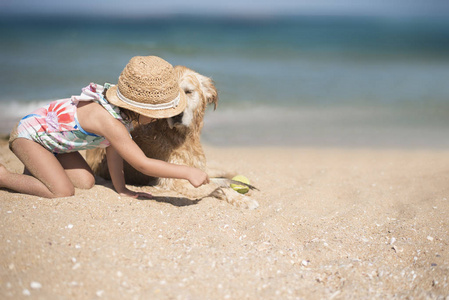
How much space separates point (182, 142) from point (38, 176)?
1.60 metres

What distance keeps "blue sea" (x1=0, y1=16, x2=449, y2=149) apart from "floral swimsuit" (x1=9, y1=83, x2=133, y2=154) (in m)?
3.71

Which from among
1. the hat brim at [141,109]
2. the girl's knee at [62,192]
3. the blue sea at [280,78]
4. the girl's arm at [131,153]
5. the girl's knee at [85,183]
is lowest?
the blue sea at [280,78]

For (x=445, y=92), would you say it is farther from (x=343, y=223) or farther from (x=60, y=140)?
(x=60, y=140)

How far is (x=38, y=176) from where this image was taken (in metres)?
3.87

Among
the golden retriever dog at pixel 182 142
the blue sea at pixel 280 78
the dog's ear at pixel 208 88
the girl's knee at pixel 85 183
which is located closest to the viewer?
the girl's knee at pixel 85 183

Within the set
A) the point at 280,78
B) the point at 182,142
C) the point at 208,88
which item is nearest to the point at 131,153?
the point at 182,142

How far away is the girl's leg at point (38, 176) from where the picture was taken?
A: 383cm

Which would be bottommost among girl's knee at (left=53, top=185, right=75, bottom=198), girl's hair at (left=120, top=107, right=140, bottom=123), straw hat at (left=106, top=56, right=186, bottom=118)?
girl's knee at (left=53, top=185, right=75, bottom=198)

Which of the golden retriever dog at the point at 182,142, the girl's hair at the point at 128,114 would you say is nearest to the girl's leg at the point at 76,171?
the golden retriever dog at the point at 182,142

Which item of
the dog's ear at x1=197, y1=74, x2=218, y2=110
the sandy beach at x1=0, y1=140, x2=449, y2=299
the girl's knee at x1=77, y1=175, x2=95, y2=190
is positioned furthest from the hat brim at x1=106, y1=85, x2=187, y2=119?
the dog's ear at x1=197, y1=74, x2=218, y2=110

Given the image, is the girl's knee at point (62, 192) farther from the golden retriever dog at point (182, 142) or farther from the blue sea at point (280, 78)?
the blue sea at point (280, 78)

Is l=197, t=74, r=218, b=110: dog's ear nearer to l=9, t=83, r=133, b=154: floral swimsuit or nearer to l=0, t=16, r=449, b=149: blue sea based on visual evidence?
l=9, t=83, r=133, b=154: floral swimsuit

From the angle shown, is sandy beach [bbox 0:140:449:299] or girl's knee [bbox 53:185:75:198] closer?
sandy beach [bbox 0:140:449:299]

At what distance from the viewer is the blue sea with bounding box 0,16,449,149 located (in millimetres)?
8297
